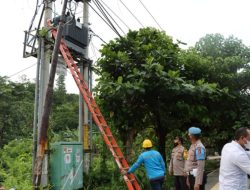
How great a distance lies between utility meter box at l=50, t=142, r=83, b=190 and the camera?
28.6 feet

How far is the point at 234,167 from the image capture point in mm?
3939

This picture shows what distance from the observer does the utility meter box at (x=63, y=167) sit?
871cm

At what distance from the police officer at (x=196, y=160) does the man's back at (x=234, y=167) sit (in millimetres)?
1612

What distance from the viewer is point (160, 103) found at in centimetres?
1099

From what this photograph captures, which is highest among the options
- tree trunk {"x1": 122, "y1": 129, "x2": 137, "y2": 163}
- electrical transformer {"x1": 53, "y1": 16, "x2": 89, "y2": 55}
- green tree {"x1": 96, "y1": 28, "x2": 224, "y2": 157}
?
electrical transformer {"x1": 53, "y1": 16, "x2": 89, "y2": 55}

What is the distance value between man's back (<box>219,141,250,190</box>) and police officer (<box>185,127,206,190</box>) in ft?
5.29

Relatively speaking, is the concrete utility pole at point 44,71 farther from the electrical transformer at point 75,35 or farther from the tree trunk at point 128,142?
the tree trunk at point 128,142

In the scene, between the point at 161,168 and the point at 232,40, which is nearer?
the point at 161,168

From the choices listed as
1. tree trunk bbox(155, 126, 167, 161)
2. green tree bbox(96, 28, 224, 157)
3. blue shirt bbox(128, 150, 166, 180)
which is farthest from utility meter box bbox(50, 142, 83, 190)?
tree trunk bbox(155, 126, 167, 161)

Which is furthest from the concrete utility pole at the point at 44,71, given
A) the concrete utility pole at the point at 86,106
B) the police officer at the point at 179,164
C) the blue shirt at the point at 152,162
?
the police officer at the point at 179,164

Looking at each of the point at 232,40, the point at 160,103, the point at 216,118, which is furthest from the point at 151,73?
the point at 232,40

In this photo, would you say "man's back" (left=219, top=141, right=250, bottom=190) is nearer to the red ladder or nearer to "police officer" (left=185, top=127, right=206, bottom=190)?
"police officer" (left=185, top=127, right=206, bottom=190)

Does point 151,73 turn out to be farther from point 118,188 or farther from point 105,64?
point 118,188

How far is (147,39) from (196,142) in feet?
20.4
